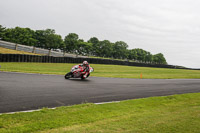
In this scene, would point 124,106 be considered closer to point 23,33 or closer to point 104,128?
point 104,128

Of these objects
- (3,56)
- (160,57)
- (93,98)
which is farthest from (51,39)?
(160,57)

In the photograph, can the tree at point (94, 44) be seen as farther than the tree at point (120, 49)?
No

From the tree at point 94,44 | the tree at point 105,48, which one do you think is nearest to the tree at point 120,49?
the tree at point 105,48

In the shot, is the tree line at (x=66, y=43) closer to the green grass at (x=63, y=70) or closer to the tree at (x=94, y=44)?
the tree at (x=94, y=44)

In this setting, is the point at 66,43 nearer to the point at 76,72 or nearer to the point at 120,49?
the point at 120,49

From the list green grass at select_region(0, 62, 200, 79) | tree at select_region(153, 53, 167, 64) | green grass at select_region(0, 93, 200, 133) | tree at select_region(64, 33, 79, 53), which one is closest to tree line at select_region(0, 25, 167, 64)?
tree at select_region(64, 33, 79, 53)

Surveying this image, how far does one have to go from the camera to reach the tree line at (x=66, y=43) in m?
71.9

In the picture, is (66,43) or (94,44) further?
(94,44)

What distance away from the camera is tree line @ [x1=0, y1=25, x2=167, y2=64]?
2832 inches

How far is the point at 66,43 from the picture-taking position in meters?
91.2

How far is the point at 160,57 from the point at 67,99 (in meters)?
176

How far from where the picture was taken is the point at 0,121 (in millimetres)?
4852

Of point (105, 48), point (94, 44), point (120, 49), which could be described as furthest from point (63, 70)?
point (120, 49)

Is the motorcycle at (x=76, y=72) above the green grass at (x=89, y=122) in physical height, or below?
above
